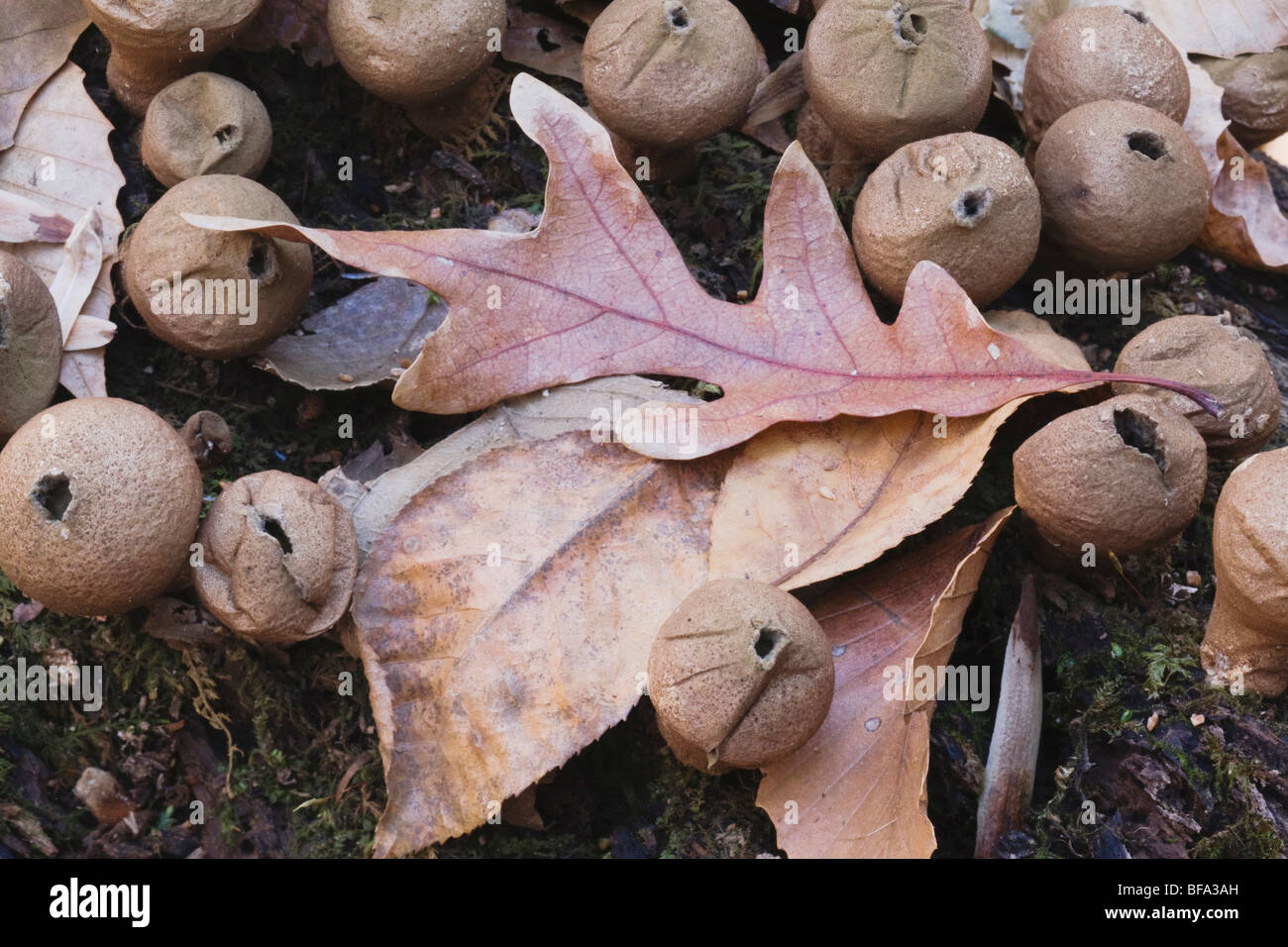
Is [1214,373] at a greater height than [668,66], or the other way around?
[668,66]

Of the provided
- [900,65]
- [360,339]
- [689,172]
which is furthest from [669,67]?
[360,339]

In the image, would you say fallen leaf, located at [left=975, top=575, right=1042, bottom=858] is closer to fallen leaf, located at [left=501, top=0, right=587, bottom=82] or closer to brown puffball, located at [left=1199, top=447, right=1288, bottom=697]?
brown puffball, located at [left=1199, top=447, right=1288, bottom=697]

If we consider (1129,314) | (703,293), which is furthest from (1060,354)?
(703,293)

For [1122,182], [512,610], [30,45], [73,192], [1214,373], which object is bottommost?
[512,610]

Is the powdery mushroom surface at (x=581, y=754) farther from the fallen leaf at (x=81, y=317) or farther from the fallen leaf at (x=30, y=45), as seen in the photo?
the fallen leaf at (x=30, y=45)

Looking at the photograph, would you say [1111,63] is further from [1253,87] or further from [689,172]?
[689,172]

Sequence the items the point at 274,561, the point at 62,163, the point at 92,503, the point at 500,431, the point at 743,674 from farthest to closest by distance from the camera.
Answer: the point at 62,163 → the point at 500,431 → the point at 274,561 → the point at 92,503 → the point at 743,674

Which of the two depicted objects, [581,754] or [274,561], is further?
[581,754]

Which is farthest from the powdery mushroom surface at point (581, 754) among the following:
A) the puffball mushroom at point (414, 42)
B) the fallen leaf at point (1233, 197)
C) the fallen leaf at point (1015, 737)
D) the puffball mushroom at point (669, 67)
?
the puffball mushroom at point (669, 67)
